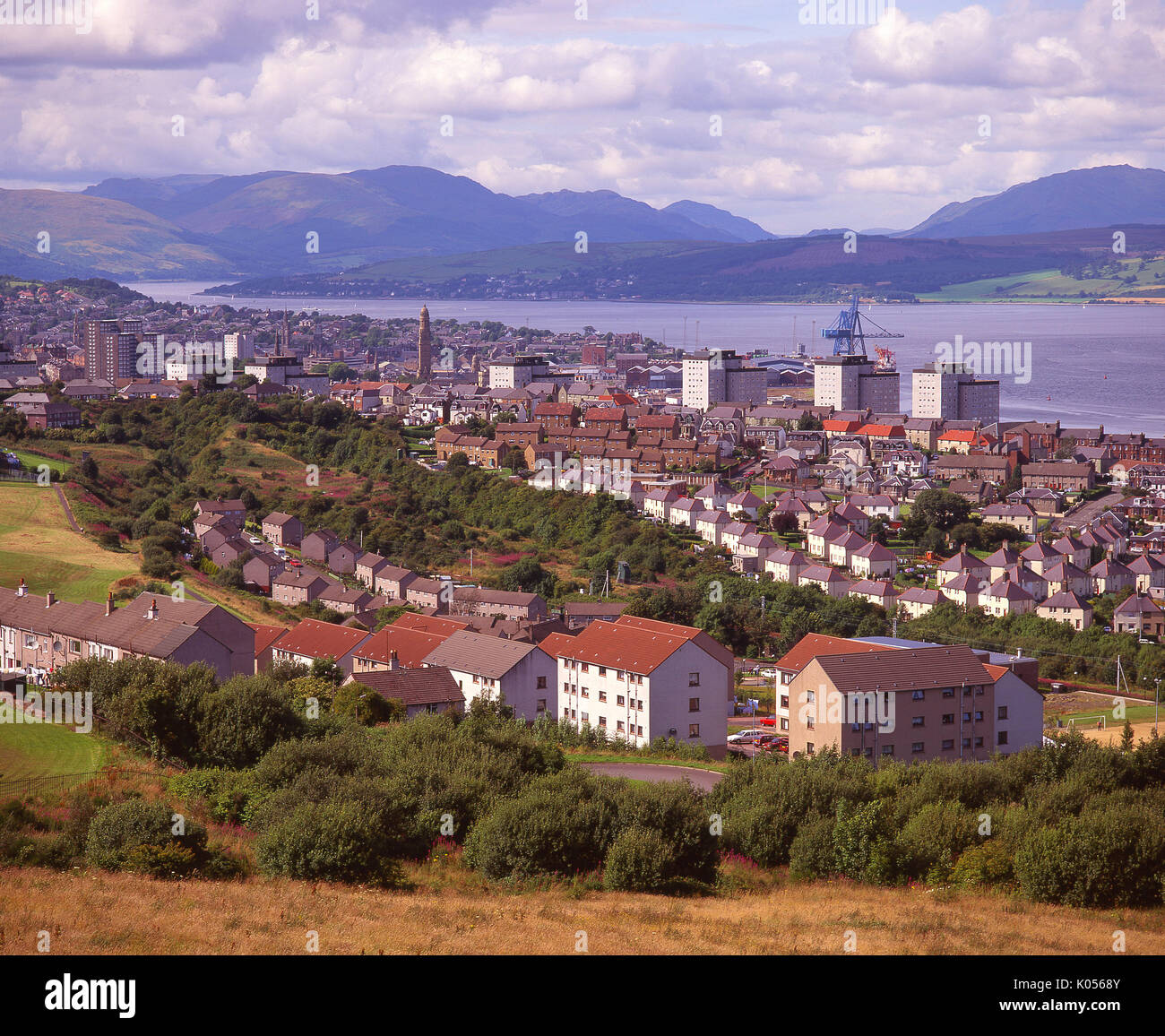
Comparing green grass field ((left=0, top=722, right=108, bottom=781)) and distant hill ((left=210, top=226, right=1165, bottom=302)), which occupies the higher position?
distant hill ((left=210, top=226, right=1165, bottom=302))

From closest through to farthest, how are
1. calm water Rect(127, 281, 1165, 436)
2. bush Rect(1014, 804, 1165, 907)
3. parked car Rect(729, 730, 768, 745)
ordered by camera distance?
1. bush Rect(1014, 804, 1165, 907)
2. parked car Rect(729, 730, 768, 745)
3. calm water Rect(127, 281, 1165, 436)

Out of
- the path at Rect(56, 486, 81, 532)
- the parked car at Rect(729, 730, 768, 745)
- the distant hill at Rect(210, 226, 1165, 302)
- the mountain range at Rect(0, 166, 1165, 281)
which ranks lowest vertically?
the parked car at Rect(729, 730, 768, 745)

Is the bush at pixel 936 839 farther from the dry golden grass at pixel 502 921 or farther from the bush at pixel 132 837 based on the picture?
the bush at pixel 132 837

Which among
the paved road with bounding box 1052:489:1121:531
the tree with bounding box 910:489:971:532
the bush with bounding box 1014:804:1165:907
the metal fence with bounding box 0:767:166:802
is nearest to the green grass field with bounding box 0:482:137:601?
the metal fence with bounding box 0:767:166:802

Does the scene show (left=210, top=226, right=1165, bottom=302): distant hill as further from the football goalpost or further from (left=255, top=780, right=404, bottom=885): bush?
(left=255, top=780, right=404, bottom=885): bush

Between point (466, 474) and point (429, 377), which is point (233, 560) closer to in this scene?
point (466, 474)

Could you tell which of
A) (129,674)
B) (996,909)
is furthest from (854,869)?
(129,674)

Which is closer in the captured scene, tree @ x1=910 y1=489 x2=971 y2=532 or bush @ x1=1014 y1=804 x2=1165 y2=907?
bush @ x1=1014 y1=804 x2=1165 y2=907
